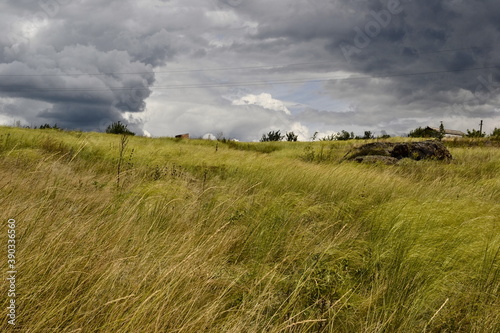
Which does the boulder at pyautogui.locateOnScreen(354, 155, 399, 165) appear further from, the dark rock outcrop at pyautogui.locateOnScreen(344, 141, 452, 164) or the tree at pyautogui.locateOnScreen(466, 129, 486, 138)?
the tree at pyautogui.locateOnScreen(466, 129, 486, 138)

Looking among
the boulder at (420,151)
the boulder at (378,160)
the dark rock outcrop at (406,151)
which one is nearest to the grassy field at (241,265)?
the boulder at (378,160)

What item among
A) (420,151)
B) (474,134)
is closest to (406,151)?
(420,151)

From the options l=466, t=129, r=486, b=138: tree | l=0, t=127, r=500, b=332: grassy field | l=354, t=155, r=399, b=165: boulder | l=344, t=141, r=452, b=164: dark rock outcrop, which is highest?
l=466, t=129, r=486, b=138: tree

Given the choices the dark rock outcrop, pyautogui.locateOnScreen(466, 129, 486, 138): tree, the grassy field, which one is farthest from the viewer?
pyautogui.locateOnScreen(466, 129, 486, 138): tree

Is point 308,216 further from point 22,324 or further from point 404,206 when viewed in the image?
point 22,324

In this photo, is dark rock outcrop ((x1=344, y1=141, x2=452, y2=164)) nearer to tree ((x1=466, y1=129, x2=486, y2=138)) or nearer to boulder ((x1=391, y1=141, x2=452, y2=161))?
boulder ((x1=391, y1=141, x2=452, y2=161))

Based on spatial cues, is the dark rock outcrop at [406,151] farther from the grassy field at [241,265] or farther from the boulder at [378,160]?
the grassy field at [241,265]

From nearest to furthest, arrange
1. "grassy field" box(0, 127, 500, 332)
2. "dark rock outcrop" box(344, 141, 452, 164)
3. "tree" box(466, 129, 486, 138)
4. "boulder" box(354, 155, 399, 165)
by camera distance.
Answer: "grassy field" box(0, 127, 500, 332) < "boulder" box(354, 155, 399, 165) < "dark rock outcrop" box(344, 141, 452, 164) < "tree" box(466, 129, 486, 138)

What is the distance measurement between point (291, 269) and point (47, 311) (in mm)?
1562

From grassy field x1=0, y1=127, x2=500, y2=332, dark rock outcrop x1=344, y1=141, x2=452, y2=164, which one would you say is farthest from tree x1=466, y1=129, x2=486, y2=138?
grassy field x1=0, y1=127, x2=500, y2=332

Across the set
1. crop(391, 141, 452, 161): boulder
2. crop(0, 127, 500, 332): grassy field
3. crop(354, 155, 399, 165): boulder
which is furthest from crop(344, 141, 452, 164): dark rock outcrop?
crop(0, 127, 500, 332): grassy field

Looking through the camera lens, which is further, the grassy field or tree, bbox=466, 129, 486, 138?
tree, bbox=466, 129, 486, 138

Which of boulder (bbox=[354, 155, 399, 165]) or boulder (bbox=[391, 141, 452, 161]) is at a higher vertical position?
boulder (bbox=[391, 141, 452, 161])

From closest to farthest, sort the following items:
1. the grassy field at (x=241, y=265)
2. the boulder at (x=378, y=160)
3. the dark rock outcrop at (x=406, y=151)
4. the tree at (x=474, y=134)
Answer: the grassy field at (x=241, y=265) < the boulder at (x=378, y=160) < the dark rock outcrop at (x=406, y=151) < the tree at (x=474, y=134)
